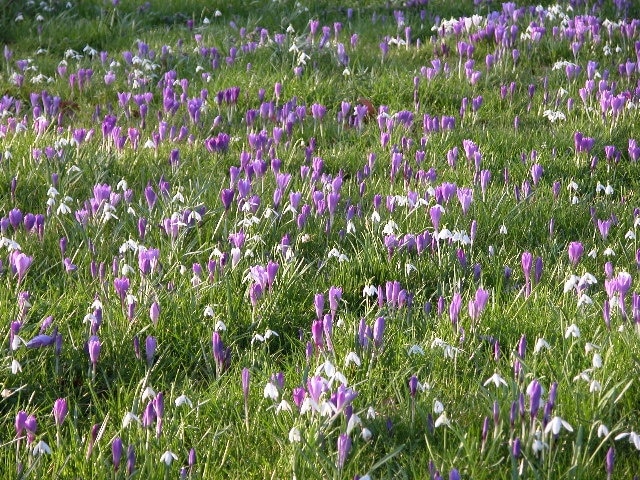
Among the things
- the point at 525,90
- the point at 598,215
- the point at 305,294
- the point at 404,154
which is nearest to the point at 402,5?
the point at 525,90

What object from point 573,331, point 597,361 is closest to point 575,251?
point 573,331

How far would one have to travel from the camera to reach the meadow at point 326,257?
117 inches

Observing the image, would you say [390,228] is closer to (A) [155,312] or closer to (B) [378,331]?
(B) [378,331]

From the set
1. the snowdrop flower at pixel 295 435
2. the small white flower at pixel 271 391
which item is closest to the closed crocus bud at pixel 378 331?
the small white flower at pixel 271 391

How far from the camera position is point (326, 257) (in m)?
4.61

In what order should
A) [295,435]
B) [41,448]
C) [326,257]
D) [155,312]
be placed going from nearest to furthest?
[41,448], [295,435], [155,312], [326,257]

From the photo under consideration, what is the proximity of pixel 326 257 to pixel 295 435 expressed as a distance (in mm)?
1814

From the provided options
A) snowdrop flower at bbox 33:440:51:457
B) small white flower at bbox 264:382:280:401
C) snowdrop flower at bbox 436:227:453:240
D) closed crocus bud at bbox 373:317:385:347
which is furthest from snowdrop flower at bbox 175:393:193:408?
snowdrop flower at bbox 436:227:453:240

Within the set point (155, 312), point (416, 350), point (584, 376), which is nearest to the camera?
point (584, 376)

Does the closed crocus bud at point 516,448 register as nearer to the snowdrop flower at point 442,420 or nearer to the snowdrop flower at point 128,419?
the snowdrop flower at point 442,420

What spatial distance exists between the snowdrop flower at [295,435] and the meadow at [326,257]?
5 centimetres

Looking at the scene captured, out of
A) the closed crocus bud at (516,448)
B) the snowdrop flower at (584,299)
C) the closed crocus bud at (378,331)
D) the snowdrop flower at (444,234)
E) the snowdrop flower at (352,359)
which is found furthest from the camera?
the snowdrop flower at (444,234)

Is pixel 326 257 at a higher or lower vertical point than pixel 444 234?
lower

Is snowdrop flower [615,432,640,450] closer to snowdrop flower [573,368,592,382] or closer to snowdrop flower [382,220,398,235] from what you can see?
snowdrop flower [573,368,592,382]
